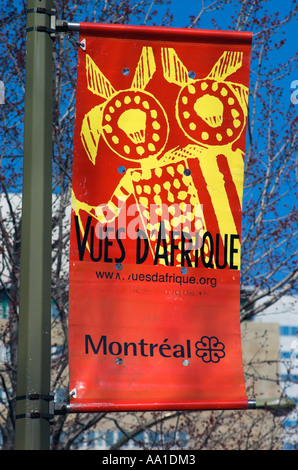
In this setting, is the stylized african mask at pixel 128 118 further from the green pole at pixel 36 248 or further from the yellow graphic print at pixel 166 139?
the green pole at pixel 36 248

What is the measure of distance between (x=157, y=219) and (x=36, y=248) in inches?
33.3

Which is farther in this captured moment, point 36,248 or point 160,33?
point 160,33

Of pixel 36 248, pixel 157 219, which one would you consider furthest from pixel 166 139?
pixel 36 248

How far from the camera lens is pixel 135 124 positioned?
531 centimetres

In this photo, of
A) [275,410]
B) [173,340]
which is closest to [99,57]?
[173,340]

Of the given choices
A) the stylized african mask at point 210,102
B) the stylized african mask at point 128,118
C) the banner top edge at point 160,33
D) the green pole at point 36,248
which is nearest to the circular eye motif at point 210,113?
the stylized african mask at point 210,102

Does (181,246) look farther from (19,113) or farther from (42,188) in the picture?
(19,113)

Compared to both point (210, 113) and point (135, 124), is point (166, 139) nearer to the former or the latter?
point (135, 124)

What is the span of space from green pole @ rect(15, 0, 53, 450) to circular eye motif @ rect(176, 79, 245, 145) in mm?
913

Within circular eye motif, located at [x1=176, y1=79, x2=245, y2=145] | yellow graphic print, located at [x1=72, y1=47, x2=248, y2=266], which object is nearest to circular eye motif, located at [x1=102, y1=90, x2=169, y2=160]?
yellow graphic print, located at [x1=72, y1=47, x2=248, y2=266]

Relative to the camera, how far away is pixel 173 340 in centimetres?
494

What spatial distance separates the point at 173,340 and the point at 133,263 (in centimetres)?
52
